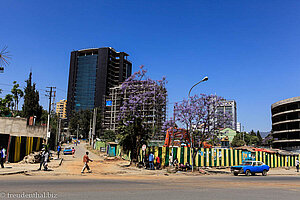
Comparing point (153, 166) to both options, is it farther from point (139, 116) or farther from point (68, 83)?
point (68, 83)

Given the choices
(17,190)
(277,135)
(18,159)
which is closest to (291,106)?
(277,135)

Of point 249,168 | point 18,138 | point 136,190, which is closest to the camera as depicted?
point 136,190

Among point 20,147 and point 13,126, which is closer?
point 20,147

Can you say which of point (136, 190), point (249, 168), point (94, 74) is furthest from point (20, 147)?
point (94, 74)

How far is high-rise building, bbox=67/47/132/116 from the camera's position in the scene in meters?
138

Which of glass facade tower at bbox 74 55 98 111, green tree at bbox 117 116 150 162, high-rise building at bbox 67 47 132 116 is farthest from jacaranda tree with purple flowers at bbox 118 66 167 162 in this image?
glass facade tower at bbox 74 55 98 111

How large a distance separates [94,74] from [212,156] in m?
120

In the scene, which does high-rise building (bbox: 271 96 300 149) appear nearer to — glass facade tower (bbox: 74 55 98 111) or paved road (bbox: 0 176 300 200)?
paved road (bbox: 0 176 300 200)

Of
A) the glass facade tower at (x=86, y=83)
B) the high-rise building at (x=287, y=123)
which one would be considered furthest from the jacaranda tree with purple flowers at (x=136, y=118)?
the glass facade tower at (x=86, y=83)

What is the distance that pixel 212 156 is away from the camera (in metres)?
29.8

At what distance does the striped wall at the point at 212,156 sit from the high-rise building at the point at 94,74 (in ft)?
351

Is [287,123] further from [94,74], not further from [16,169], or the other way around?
[94,74]

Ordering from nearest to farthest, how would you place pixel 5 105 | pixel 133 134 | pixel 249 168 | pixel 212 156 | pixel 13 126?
pixel 249 168, pixel 133 134, pixel 212 156, pixel 13 126, pixel 5 105

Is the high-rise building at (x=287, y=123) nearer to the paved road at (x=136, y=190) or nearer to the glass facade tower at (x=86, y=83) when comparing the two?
the paved road at (x=136, y=190)
